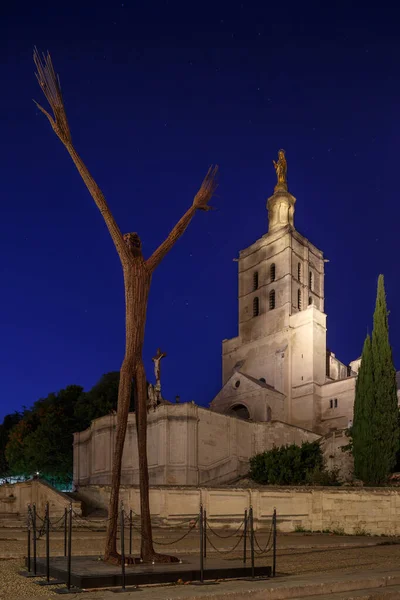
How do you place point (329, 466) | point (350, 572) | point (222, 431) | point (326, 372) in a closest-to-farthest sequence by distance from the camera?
point (350, 572), point (329, 466), point (222, 431), point (326, 372)

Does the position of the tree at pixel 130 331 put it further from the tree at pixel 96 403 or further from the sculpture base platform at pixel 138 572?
the tree at pixel 96 403

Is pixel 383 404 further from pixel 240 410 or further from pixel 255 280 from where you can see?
pixel 255 280

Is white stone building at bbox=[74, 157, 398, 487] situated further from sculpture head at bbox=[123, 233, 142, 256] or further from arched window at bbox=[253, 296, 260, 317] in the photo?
sculpture head at bbox=[123, 233, 142, 256]

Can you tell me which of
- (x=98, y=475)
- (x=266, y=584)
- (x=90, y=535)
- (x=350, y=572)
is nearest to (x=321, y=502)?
(x=90, y=535)

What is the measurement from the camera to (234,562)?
1153 cm

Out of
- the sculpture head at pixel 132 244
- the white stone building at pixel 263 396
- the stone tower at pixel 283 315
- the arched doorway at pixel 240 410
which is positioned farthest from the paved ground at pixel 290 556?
the stone tower at pixel 283 315

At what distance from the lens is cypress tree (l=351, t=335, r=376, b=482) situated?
3228 cm

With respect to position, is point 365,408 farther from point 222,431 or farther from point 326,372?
point 326,372

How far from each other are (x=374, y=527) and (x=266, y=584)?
45.2 feet

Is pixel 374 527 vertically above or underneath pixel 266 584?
underneath

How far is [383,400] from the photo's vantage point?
110ft

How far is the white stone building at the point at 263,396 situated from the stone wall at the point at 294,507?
17059 millimetres

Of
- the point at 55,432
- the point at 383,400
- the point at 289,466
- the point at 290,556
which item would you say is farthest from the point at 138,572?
the point at 55,432

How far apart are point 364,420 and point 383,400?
1.40m
